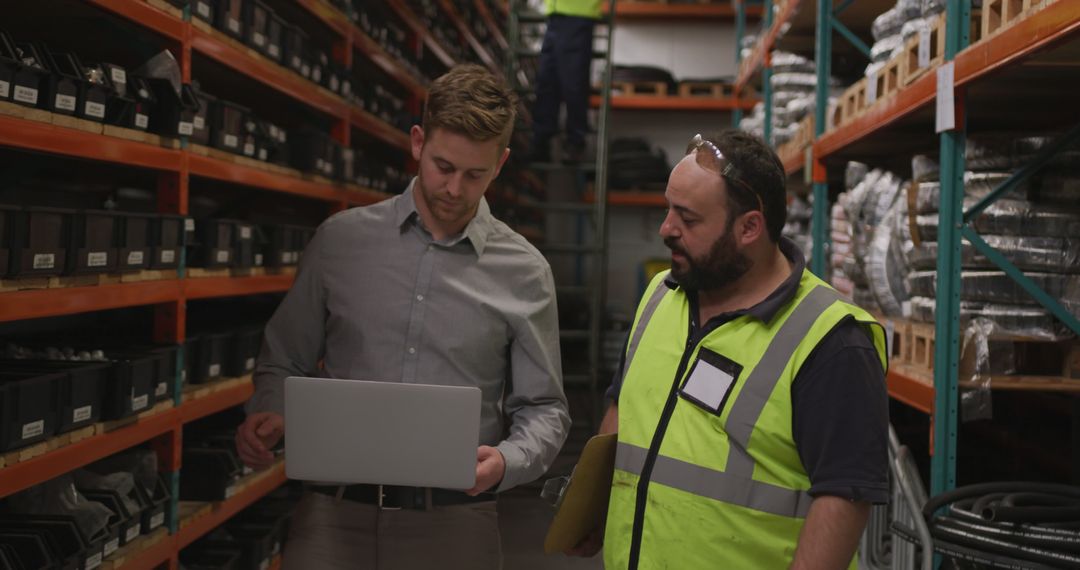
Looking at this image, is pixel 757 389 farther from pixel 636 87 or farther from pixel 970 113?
pixel 636 87

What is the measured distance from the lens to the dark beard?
2.13 metres

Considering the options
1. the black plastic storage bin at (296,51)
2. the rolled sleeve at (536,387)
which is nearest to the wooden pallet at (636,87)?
the black plastic storage bin at (296,51)

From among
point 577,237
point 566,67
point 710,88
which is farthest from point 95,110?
point 577,237

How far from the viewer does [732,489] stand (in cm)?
203

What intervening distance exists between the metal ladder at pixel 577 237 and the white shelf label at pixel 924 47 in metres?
3.63

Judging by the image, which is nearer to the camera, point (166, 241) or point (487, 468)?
point (487, 468)

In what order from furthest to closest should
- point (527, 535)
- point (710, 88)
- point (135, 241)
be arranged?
point (710, 88) < point (527, 535) < point (135, 241)

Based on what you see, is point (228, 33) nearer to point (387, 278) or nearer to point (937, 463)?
point (387, 278)

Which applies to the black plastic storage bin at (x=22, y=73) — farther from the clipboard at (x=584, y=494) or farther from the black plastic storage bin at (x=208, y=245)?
the clipboard at (x=584, y=494)

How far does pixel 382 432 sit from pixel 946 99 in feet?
7.50

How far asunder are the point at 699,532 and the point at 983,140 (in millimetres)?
2259

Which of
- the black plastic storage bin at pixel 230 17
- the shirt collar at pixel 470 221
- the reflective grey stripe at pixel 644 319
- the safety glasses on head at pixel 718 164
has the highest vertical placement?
the black plastic storage bin at pixel 230 17

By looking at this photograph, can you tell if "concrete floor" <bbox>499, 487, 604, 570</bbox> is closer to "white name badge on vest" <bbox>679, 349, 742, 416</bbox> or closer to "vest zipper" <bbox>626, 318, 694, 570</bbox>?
"vest zipper" <bbox>626, 318, 694, 570</bbox>

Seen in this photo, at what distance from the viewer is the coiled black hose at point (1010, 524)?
2781mm
